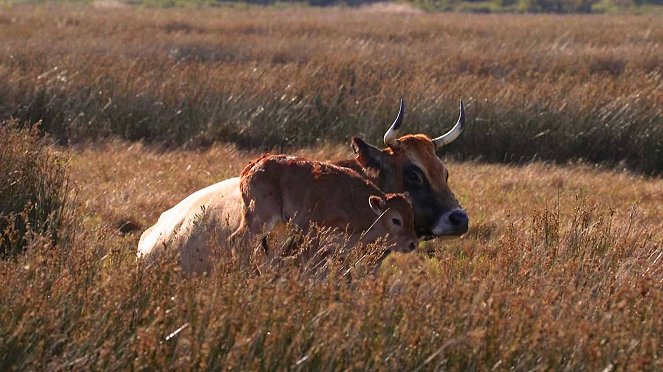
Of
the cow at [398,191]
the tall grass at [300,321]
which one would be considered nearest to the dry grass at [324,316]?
the tall grass at [300,321]

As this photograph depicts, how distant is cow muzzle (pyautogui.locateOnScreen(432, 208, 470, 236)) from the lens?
8.32 metres

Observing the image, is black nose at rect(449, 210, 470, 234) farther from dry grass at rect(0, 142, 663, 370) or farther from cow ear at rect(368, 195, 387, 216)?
cow ear at rect(368, 195, 387, 216)

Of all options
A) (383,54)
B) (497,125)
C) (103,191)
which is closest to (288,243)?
(103,191)

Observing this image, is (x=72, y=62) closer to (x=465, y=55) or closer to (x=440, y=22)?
(x=465, y=55)

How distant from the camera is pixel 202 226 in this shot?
7.42 metres

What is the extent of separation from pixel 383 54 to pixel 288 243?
53.1 ft

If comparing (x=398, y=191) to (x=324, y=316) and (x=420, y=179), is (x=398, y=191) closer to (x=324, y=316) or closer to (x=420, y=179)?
(x=420, y=179)

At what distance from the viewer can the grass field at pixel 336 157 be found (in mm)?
5531

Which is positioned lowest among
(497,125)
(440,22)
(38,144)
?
(440,22)

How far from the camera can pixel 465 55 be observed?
75.5ft

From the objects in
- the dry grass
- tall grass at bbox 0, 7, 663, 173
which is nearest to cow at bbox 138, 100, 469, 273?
the dry grass

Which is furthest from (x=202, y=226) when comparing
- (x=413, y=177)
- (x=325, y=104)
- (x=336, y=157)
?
(x=325, y=104)

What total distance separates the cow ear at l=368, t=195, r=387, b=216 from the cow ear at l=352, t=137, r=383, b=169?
1.56m

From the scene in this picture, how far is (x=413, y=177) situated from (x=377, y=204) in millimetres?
1555
